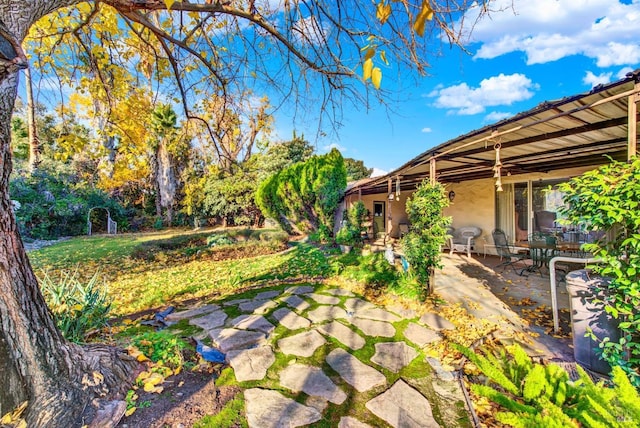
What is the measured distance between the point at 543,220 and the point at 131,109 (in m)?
10.7

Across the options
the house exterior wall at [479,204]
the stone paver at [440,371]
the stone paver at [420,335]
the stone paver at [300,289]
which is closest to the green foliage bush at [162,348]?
the stone paver at [300,289]

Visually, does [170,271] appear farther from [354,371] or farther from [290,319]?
[354,371]

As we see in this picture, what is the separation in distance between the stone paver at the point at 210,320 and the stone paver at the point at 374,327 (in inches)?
67.1

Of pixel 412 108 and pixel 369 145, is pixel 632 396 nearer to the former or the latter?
pixel 412 108

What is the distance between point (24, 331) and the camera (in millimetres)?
1608

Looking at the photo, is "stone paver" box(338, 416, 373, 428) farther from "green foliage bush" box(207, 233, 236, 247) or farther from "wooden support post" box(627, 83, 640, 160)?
"green foliage bush" box(207, 233, 236, 247)

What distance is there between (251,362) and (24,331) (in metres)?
1.63

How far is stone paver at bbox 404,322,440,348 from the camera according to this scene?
10.1 feet

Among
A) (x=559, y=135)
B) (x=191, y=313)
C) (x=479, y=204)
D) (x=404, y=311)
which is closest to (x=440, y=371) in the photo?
(x=404, y=311)

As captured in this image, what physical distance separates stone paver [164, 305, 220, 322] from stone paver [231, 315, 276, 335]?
1.86 ft

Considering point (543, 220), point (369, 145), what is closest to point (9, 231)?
point (369, 145)

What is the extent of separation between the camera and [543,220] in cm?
800

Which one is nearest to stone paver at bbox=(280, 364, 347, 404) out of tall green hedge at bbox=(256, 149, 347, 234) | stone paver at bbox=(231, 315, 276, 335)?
stone paver at bbox=(231, 315, 276, 335)

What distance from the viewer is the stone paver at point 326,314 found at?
3615 mm
